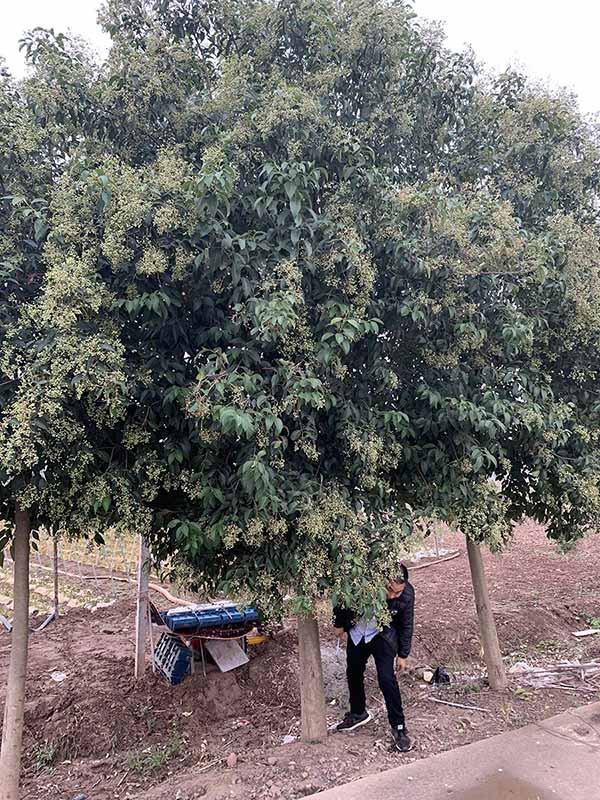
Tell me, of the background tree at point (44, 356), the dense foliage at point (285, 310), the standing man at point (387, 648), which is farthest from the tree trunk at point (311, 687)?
the background tree at point (44, 356)

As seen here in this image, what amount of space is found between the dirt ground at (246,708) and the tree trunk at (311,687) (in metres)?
0.09

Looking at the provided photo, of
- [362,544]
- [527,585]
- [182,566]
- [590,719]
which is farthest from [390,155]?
[527,585]

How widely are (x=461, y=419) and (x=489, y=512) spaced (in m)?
0.77

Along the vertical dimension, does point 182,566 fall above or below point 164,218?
below

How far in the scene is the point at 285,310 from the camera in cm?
289

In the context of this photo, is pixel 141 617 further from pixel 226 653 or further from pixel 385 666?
pixel 385 666

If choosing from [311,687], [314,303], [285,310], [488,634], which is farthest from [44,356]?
[488,634]

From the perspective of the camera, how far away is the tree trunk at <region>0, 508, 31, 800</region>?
3.75 metres

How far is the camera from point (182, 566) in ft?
11.9

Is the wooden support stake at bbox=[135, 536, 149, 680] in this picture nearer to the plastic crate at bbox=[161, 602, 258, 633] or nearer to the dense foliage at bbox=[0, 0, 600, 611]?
→ the plastic crate at bbox=[161, 602, 258, 633]

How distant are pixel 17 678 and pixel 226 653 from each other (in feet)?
7.41

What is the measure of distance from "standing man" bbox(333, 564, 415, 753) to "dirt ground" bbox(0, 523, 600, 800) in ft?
0.48

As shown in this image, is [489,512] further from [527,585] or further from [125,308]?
[527,585]

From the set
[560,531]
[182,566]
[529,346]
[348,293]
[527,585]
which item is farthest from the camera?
[527,585]
